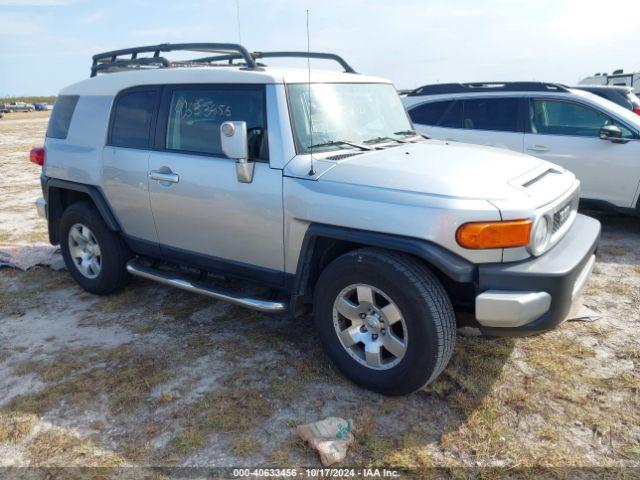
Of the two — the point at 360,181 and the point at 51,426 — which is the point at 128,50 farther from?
the point at 51,426

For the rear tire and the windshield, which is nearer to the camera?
the windshield

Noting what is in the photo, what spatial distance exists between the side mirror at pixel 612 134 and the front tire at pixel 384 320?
4.44m

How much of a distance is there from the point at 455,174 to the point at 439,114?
460 centimetres

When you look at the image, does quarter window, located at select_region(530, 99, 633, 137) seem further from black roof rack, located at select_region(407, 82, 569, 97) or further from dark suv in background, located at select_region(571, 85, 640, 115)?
dark suv in background, located at select_region(571, 85, 640, 115)

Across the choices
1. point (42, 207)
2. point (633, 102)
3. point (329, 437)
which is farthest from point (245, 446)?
point (633, 102)

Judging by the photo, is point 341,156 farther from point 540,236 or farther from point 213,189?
point 540,236

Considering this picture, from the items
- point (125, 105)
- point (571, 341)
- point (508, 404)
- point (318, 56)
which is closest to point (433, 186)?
point (508, 404)

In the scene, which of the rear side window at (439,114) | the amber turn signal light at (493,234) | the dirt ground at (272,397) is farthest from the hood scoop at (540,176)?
the rear side window at (439,114)

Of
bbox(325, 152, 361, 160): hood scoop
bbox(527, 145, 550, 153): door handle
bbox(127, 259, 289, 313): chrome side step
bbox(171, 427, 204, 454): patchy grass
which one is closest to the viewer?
bbox(171, 427, 204, 454): patchy grass

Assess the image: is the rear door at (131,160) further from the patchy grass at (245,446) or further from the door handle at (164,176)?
the patchy grass at (245,446)

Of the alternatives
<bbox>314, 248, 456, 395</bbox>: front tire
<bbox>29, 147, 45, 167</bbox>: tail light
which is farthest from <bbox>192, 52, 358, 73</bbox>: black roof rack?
<bbox>314, 248, 456, 395</bbox>: front tire

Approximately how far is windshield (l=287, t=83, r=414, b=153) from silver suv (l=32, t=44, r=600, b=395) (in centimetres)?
1

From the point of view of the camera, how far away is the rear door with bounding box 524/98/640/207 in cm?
613

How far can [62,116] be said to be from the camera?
15.7ft
